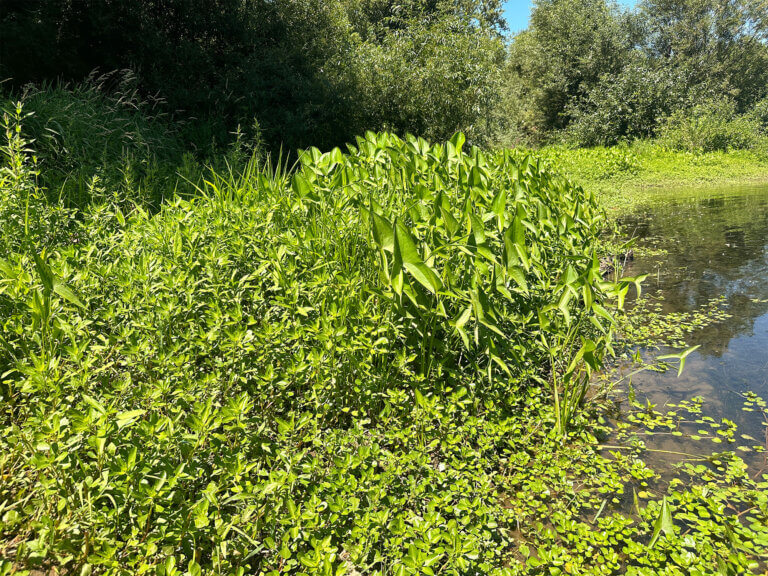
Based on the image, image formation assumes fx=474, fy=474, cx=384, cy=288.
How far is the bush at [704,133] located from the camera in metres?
16.8

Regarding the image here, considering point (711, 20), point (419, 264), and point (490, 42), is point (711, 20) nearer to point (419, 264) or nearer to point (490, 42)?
point (490, 42)

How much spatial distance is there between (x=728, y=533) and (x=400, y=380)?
1.44m

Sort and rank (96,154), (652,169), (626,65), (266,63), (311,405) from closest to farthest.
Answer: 1. (311,405)
2. (96,154)
3. (266,63)
4. (652,169)
5. (626,65)

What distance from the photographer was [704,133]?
16688mm

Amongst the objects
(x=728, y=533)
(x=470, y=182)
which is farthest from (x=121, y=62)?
(x=728, y=533)

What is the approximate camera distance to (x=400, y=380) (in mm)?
2455

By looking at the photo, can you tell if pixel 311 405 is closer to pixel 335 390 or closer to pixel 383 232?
pixel 335 390

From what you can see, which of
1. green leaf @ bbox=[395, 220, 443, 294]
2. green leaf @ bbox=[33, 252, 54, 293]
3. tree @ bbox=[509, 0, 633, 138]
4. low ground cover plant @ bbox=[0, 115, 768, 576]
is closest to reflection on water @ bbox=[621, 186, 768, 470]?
low ground cover plant @ bbox=[0, 115, 768, 576]

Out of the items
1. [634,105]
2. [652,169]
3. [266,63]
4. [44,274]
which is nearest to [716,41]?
[634,105]

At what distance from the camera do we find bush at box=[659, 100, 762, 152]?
16766 mm

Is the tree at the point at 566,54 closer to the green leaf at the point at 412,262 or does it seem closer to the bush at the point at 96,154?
the bush at the point at 96,154

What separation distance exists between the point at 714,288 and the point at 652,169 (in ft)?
39.1

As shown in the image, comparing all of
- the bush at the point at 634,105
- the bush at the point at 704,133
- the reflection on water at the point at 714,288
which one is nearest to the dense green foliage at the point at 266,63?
the reflection on water at the point at 714,288

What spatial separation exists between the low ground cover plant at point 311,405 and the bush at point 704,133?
57.5 feet
